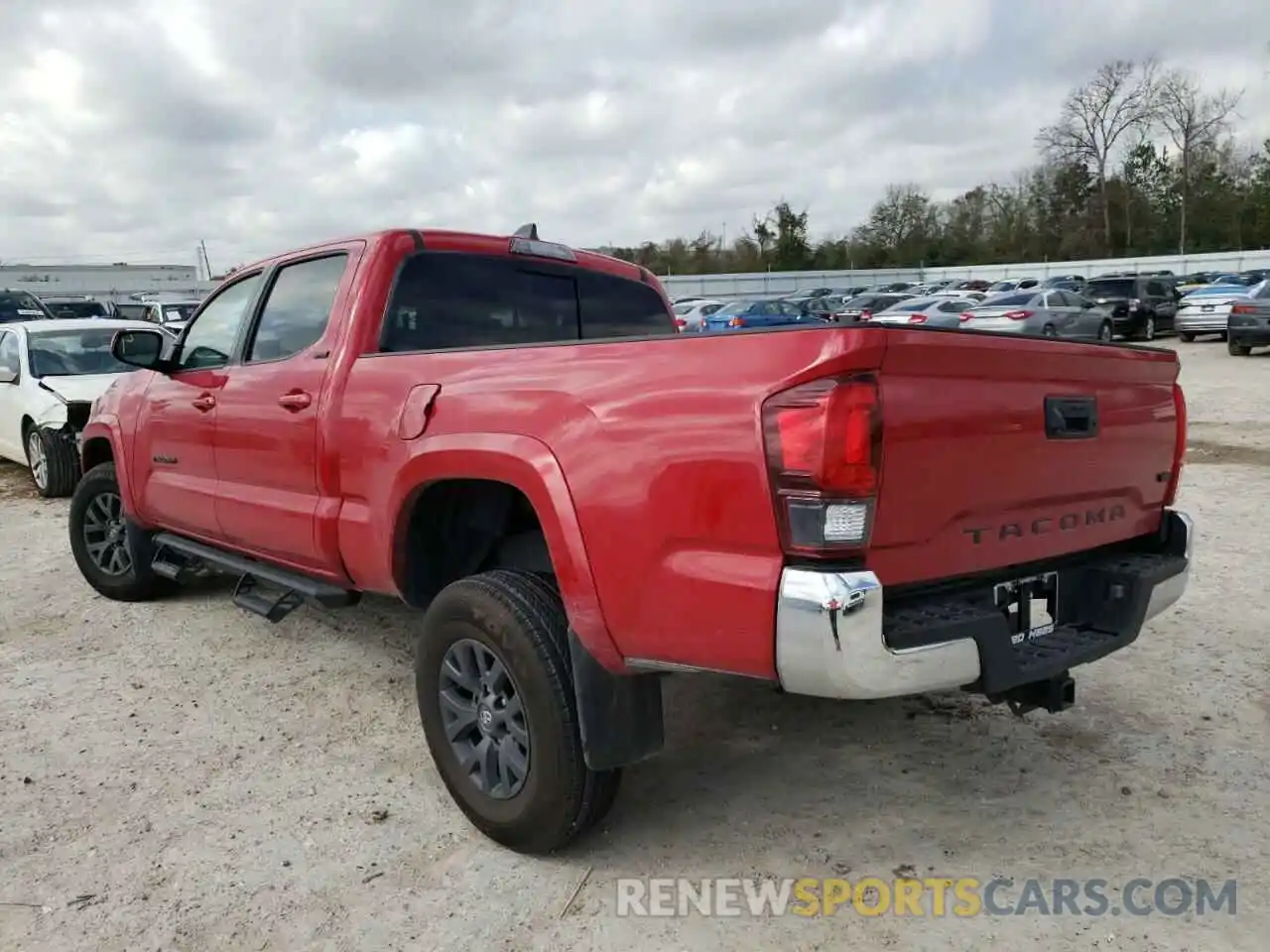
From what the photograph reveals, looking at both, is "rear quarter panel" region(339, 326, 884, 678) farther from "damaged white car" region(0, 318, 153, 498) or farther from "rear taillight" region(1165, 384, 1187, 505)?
"damaged white car" region(0, 318, 153, 498)

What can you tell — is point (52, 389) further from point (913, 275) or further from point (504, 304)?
point (913, 275)

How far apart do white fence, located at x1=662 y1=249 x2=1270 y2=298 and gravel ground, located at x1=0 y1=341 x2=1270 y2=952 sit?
172 ft

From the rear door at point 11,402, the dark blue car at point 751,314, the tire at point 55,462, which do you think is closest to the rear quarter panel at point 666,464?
the tire at point 55,462

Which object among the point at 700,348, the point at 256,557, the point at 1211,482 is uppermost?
the point at 700,348

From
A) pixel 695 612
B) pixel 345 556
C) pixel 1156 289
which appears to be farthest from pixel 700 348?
pixel 1156 289

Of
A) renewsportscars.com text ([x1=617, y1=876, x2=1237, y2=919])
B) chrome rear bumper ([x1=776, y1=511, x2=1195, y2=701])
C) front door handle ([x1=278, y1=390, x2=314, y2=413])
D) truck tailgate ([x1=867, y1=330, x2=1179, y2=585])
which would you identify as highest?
front door handle ([x1=278, y1=390, x2=314, y2=413])

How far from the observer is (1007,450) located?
269 centimetres

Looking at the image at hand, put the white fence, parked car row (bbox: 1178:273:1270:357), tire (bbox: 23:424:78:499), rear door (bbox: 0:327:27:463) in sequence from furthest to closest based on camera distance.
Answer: the white fence < parked car row (bbox: 1178:273:1270:357) < rear door (bbox: 0:327:27:463) < tire (bbox: 23:424:78:499)

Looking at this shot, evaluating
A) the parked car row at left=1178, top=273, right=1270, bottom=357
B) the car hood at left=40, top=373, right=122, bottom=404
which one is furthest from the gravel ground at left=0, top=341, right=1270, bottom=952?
the parked car row at left=1178, top=273, right=1270, bottom=357

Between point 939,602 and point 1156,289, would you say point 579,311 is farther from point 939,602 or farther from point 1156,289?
point 1156,289

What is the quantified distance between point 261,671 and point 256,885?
197 cm

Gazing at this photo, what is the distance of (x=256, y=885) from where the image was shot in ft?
9.80

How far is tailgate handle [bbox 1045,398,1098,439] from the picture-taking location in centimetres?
282

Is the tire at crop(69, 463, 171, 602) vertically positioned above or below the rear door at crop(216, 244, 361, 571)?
below
